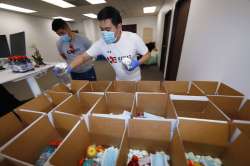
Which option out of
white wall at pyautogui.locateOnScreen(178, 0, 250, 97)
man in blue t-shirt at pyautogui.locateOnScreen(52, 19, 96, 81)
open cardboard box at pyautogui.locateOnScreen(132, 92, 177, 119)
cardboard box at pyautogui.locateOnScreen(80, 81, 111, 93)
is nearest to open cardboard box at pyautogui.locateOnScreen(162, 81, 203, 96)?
open cardboard box at pyautogui.locateOnScreen(132, 92, 177, 119)

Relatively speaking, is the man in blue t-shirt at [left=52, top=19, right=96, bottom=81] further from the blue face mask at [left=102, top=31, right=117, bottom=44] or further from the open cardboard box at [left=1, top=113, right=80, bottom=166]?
the open cardboard box at [left=1, top=113, right=80, bottom=166]

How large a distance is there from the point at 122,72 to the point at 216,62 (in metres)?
0.90

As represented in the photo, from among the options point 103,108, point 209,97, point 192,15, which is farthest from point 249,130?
point 192,15

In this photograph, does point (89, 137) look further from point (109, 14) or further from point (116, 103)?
point (109, 14)

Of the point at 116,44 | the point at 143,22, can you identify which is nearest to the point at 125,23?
the point at 143,22

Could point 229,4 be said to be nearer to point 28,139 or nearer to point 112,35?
point 112,35

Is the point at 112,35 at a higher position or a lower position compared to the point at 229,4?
lower

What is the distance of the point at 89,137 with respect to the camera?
712 millimetres

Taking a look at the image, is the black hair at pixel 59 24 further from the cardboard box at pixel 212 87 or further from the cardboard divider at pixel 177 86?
the cardboard box at pixel 212 87

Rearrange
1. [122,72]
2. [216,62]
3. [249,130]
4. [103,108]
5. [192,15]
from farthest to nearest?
[192,15]
[122,72]
[216,62]
[103,108]
[249,130]

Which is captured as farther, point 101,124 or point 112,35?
point 112,35

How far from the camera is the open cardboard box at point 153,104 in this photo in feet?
2.73

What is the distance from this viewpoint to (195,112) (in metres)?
0.82

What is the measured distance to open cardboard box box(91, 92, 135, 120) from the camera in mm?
865
